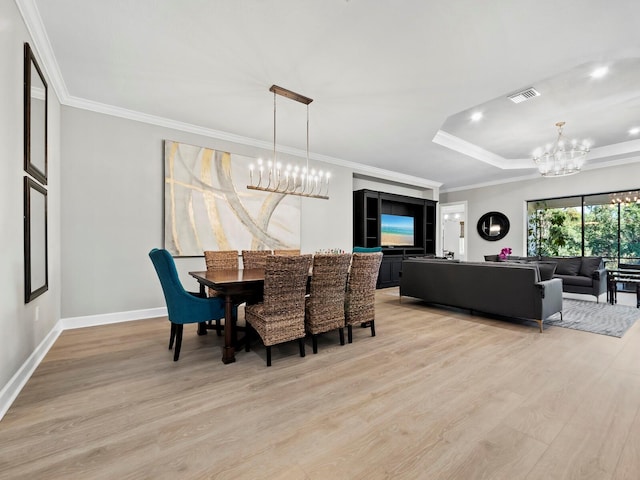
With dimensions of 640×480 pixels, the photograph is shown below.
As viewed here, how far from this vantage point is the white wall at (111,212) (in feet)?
11.8

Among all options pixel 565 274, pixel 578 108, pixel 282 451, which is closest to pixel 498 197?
pixel 565 274

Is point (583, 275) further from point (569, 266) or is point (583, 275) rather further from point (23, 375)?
point (23, 375)

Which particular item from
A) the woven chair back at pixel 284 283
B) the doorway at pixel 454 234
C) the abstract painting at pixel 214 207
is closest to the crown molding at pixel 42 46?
the abstract painting at pixel 214 207

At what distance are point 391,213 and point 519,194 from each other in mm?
3342

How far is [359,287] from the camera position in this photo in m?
3.15

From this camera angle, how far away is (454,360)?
2.67 m

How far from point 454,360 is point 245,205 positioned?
370cm

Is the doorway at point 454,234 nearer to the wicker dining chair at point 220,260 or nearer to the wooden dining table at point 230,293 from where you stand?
the wicker dining chair at point 220,260

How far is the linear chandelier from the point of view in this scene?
346 centimetres

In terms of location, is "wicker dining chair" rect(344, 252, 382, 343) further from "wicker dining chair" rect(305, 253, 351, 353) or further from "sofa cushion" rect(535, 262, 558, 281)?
"sofa cushion" rect(535, 262, 558, 281)

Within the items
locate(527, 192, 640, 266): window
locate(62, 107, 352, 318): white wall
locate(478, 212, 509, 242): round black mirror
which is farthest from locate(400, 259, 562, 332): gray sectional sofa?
locate(478, 212, 509, 242): round black mirror

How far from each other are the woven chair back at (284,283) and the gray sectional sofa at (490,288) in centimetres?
275

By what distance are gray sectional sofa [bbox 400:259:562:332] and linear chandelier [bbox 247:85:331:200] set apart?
2.19 meters

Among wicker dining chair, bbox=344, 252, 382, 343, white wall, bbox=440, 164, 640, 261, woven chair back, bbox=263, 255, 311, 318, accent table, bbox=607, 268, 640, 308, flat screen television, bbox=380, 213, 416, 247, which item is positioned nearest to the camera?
woven chair back, bbox=263, 255, 311, 318
